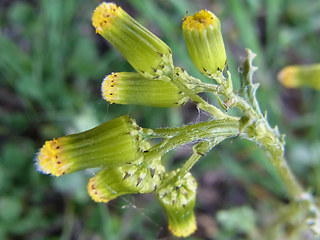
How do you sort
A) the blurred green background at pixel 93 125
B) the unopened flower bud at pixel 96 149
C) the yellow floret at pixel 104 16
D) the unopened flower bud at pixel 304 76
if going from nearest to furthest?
the unopened flower bud at pixel 96 149 < the yellow floret at pixel 104 16 < the unopened flower bud at pixel 304 76 < the blurred green background at pixel 93 125

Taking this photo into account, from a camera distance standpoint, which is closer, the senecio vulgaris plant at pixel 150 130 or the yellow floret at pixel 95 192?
the senecio vulgaris plant at pixel 150 130

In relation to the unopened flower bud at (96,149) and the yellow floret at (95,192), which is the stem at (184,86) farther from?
the yellow floret at (95,192)

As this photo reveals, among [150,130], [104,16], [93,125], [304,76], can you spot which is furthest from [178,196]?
[304,76]

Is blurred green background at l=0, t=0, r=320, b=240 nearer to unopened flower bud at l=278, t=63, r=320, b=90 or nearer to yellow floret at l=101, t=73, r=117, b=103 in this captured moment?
unopened flower bud at l=278, t=63, r=320, b=90

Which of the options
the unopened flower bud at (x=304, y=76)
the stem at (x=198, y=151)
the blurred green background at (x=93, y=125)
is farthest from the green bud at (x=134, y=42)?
the unopened flower bud at (x=304, y=76)

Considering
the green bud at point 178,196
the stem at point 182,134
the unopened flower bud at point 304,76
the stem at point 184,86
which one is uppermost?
the unopened flower bud at point 304,76

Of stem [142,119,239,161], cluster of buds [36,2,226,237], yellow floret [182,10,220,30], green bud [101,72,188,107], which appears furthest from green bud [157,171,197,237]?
yellow floret [182,10,220,30]

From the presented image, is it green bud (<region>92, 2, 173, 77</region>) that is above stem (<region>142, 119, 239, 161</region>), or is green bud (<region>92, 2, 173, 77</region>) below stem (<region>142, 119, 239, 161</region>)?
above
